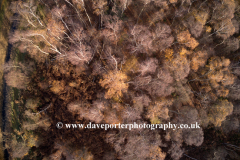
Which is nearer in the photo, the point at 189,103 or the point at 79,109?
the point at 79,109

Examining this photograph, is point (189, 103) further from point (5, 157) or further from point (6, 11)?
point (6, 11)

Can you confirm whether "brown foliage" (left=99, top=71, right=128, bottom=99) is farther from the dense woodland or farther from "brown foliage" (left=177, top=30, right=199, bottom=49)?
"brown foliage" (left=177, top=30, right=199, bottom=49)

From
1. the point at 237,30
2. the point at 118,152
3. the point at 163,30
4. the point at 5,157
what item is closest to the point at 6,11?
the point at 5,157

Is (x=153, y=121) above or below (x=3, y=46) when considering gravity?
below

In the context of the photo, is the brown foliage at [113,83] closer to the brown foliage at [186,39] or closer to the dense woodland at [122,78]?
the dense woodland at [122,78]

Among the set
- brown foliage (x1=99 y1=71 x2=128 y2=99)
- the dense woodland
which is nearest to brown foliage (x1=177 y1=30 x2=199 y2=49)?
the dense woodland

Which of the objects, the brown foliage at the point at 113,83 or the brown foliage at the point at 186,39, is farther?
the brown foliage at the point at 186,39

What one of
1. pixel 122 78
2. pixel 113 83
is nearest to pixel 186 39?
pixel 122 78

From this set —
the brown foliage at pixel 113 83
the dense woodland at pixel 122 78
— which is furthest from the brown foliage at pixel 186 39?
the brown foliage at pixel 113 83
